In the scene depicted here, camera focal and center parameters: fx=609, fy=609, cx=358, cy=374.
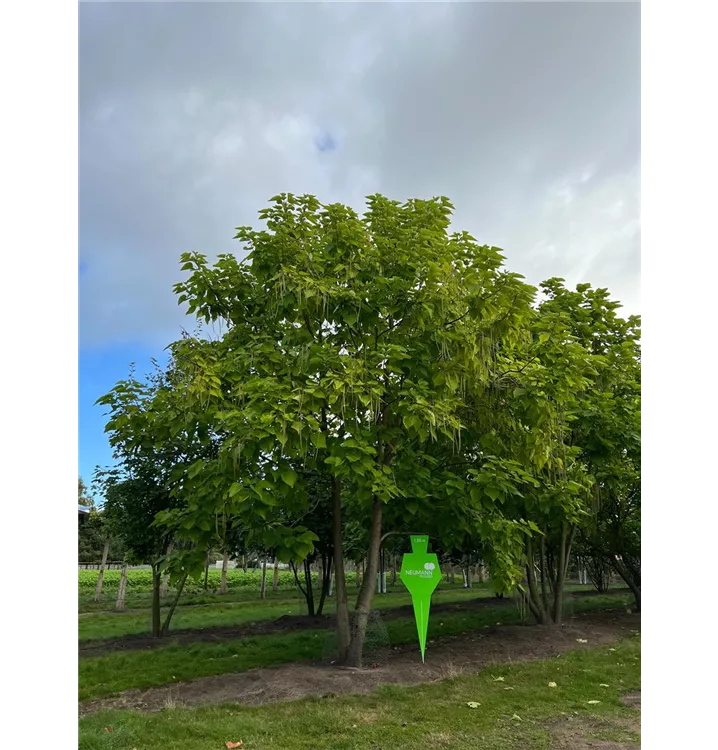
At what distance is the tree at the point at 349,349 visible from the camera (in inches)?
149

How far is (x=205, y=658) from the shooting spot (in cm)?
543

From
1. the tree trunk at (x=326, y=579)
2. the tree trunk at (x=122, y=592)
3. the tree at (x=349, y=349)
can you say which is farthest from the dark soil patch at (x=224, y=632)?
the tree at (x=349, y=349)

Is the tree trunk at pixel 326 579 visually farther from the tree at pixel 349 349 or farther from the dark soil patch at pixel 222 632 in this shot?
the tree at pixel 349 349

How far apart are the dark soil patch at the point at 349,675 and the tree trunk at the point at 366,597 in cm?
17

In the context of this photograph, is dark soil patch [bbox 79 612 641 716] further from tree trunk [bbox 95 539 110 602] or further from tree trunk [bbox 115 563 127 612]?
tree trunk [bbox 95 539 110 602]

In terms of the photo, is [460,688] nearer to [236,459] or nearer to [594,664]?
[594,664]

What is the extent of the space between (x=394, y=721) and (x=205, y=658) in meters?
2.73

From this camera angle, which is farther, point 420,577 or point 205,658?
point 205,658

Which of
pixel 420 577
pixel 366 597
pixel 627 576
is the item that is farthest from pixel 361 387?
pixel 627 576

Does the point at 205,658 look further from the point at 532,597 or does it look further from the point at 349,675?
the point at 532,597

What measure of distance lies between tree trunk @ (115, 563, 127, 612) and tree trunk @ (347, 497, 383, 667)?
4110 mm
